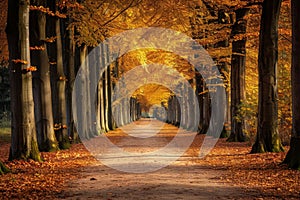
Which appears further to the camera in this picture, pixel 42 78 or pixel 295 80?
pixel 42 78

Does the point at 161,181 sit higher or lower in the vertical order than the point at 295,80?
lower

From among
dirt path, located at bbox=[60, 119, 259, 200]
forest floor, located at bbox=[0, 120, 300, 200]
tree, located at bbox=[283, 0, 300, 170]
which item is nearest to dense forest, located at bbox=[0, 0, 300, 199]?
tree, located at bbox=[283, 0, 300, 170]

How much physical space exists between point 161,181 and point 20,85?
262 inches

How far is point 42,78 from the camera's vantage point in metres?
19.2

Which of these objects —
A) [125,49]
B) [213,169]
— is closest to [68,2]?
[213,169]

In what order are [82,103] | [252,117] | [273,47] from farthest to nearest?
[82,103] → [252,117] → [273,47]

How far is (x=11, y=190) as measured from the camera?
32.3 ft

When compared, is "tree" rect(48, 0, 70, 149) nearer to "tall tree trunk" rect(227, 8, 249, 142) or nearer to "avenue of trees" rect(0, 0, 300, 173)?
"avenue of trees" rect(0, 0, 300, 173)

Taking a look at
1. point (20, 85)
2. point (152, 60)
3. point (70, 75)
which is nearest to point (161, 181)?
point (20, 85)

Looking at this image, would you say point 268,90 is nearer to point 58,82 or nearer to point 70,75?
point 58,82

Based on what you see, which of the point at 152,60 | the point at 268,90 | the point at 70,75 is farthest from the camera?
the point at 152,60

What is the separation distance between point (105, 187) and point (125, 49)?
27453 mm

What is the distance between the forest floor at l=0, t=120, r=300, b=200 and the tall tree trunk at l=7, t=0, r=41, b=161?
2.35ft

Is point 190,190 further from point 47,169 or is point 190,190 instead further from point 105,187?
point 47,169
